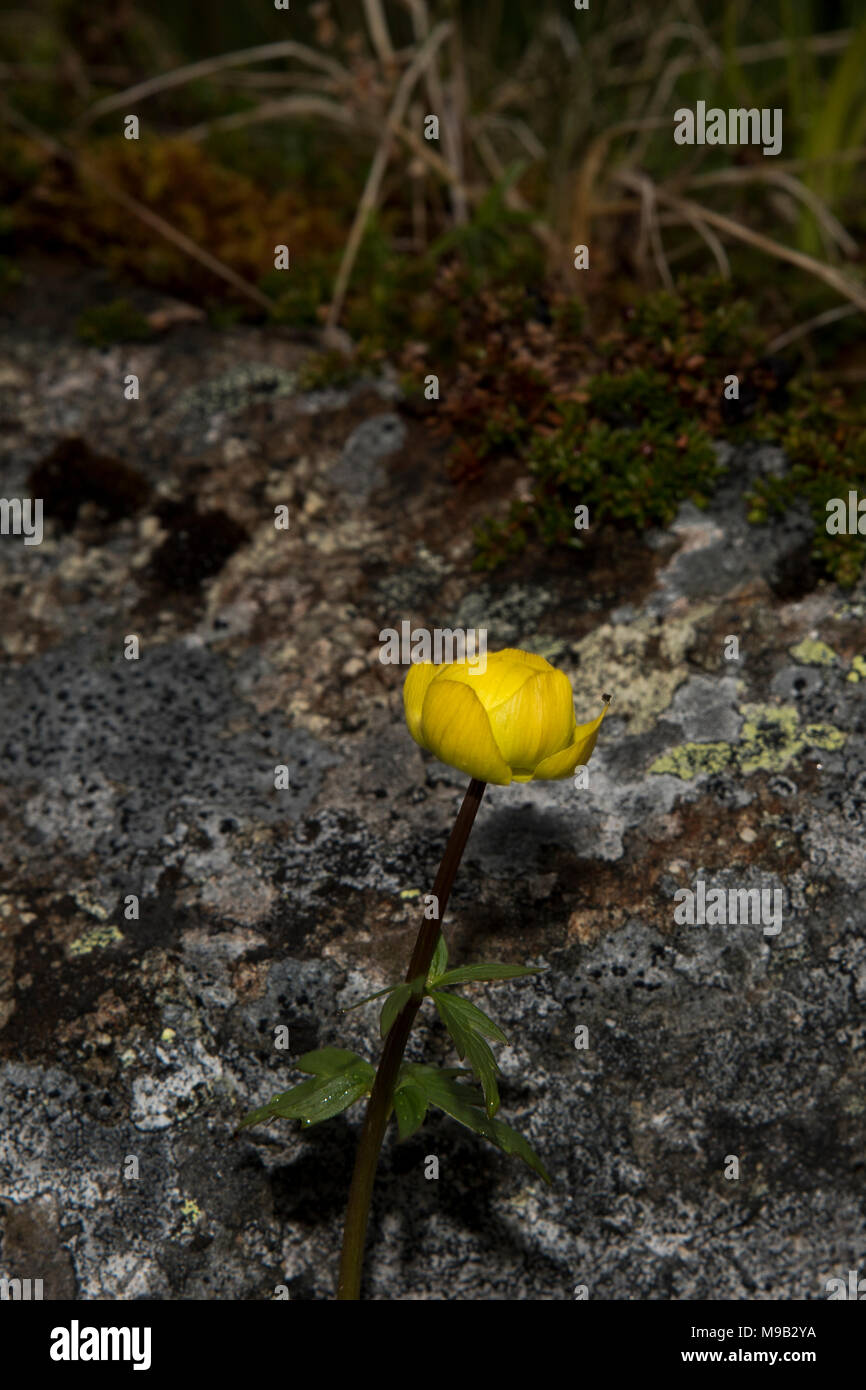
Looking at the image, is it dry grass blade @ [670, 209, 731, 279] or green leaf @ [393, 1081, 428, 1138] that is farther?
dry grass blade @ [670, 209, 731, 279]

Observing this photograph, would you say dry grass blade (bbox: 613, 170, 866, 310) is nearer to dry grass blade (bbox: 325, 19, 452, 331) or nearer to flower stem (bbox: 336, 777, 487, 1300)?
dry grass blade (bbox: 325, 19, 452, 331)

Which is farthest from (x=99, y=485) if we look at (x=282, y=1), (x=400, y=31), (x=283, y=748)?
(x=400, y=31)

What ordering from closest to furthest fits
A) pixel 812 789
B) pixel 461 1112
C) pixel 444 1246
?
pixel 461 1112, pixel 444 1246, pixel 812 789

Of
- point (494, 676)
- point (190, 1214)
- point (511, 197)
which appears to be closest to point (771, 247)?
point (511, 197)

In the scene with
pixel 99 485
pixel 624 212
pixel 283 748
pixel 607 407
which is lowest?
pixel 283 748

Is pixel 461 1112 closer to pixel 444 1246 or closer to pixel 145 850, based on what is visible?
pixel 444 1246

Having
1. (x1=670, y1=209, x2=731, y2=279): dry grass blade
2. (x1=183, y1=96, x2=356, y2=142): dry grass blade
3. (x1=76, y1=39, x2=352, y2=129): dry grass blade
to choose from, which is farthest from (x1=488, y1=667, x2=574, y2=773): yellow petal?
(x1=183, y1=96, x2=356, y2=142): dry grass blade

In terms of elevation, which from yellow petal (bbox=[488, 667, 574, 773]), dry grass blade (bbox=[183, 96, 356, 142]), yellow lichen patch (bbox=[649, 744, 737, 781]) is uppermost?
dry grass blade (bbox=[183, 96, 356, 142])

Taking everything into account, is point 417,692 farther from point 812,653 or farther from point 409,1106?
point 812,653
